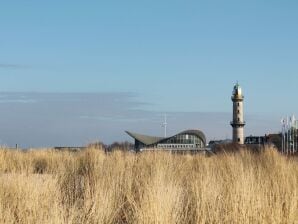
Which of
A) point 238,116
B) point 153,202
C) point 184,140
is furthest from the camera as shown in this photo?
point 238,116

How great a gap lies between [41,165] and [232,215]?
11575 mm

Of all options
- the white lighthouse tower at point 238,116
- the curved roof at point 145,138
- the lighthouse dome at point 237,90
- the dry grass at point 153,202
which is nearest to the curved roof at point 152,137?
the curved roof at point 145,138

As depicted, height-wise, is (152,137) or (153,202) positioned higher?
(152,137)

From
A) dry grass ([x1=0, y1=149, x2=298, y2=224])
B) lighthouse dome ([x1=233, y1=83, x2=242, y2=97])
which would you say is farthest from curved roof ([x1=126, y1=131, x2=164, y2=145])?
dry grass ([x1=0, y1=149, x2=298, y2=224])

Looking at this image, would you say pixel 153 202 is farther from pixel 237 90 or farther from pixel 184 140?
pixel 237 90

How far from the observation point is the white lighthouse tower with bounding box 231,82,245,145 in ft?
322

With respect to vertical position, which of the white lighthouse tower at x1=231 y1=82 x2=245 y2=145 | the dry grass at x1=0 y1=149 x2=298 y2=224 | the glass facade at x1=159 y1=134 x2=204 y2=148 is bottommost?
the dry grass at x1=0 y1=149 x2=298 y2=224

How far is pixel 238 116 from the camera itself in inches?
3957

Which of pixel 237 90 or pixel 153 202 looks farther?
pixel 237 90

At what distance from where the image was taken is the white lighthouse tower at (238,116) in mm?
98000

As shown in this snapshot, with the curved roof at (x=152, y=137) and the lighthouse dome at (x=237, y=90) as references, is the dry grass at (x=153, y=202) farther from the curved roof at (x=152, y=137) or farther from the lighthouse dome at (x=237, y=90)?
the lighthouse dome at (x=237, y=90)

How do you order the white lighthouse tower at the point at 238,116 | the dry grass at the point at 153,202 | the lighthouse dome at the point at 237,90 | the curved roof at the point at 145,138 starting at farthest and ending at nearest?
the lighthouse dome at the point at 237,90 < the white lighthouse tower at the point at 238,116 < the curved roof at the point at 145,138 < the dry grass at the point at 153,202

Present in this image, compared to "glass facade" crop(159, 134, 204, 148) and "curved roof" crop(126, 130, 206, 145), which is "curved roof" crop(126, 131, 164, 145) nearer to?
"curved roof" crop(126, 130, 206, 145)

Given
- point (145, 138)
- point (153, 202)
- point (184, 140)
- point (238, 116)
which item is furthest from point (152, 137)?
point (153, 202)
